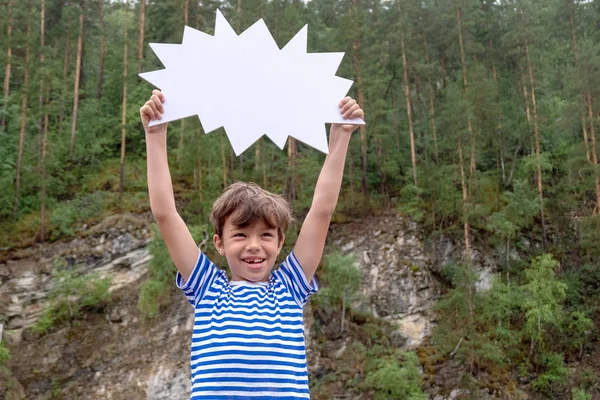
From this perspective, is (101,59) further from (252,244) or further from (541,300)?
(252,244)

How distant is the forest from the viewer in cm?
1719

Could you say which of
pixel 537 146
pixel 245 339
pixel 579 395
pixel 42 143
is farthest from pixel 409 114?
pixel 245 339

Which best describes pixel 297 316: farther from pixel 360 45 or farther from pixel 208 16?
pixel 208 16

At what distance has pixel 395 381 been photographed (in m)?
14.2

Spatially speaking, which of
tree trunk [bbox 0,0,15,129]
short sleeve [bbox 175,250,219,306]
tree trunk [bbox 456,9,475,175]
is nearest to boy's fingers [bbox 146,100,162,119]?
short sleeve [bbox 175,250,219,306]

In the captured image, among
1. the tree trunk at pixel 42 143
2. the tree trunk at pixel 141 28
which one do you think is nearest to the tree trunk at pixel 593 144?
the tree trunk at pixel 141 28

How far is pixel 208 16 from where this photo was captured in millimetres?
23531

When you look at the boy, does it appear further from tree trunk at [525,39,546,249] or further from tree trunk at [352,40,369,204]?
tree trunk at [525,39,546,249]

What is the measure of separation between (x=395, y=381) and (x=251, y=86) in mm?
12991

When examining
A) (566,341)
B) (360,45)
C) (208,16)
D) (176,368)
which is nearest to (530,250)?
(566,341)

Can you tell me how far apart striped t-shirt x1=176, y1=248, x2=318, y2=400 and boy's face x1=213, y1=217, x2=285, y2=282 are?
0.17 ft

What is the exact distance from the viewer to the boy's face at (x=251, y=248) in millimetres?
1985

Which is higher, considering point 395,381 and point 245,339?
point 245,339

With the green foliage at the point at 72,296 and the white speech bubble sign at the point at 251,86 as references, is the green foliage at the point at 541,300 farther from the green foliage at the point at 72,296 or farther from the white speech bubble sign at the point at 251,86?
the white speech bubble sign at the point at 251,86
